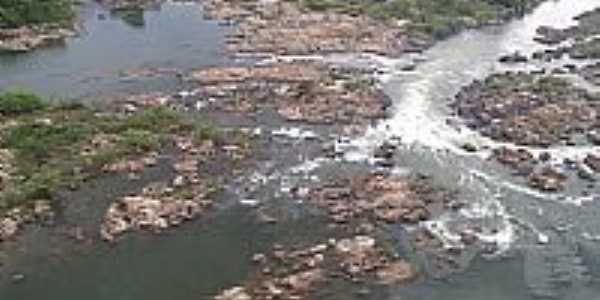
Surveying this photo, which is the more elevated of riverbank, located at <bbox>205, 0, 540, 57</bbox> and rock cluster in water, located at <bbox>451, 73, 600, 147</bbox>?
riverbank, located at <bbox>205, 0, 540, 57</bbox>

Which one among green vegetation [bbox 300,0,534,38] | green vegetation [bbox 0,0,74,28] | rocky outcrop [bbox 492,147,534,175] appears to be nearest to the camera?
rocky outcrop [bbox 492,147,534,175]

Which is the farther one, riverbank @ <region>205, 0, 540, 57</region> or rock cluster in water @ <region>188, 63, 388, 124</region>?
riverbank @ <region>205, 0, 540, 57</region>

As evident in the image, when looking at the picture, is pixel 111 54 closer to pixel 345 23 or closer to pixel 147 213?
pixel 345 23

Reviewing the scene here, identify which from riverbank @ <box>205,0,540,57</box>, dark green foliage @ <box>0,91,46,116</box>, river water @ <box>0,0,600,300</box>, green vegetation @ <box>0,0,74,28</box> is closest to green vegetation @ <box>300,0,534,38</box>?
riverbank @ <box>205,0,540,57</box>

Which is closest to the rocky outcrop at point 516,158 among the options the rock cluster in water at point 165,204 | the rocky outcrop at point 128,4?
the rock cluster in water at point 165,204

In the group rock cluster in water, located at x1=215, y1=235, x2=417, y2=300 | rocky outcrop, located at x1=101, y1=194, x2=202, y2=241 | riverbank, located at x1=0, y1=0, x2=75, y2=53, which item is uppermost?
riverbank, located at x1=0, y1=0, x2=75, y2=53

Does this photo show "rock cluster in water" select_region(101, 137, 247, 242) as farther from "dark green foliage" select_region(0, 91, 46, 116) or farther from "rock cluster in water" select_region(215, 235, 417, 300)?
"dark green foliage" select_region(0, 91, 46, 116)
